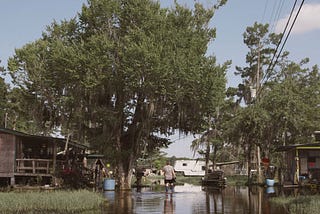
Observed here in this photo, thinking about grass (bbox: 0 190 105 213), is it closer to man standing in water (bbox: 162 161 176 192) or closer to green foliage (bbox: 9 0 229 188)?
man standing in water (bbox: 162 161 176 192)

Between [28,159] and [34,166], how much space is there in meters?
0.74

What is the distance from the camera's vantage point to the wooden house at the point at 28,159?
106ft

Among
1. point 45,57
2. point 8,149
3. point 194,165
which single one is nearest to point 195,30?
point 45,57

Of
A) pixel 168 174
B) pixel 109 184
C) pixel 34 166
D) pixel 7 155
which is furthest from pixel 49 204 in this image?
pixel 109 184

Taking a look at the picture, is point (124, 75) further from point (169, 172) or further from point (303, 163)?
point (303, 163)

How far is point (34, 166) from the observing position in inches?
1303

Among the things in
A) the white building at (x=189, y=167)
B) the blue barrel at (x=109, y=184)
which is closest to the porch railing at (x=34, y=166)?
the blue barrel at (x=109, y=184)

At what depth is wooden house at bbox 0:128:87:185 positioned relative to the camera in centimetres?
3228

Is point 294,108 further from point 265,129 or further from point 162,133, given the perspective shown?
point 162,133

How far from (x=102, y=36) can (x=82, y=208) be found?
18888 millimetres

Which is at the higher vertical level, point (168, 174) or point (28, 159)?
point (28, 159)

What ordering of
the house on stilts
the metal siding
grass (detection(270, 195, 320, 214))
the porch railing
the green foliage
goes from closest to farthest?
1. grass (detection(270, 195, 320, 214))
2. the metal siding
3. the porch railing
4. the house on stilts
5. the green foliage

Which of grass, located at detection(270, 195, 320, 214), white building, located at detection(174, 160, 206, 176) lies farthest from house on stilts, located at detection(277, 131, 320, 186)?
white building, located at detection(174, 160, 206, 176)

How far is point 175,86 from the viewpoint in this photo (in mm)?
35250
